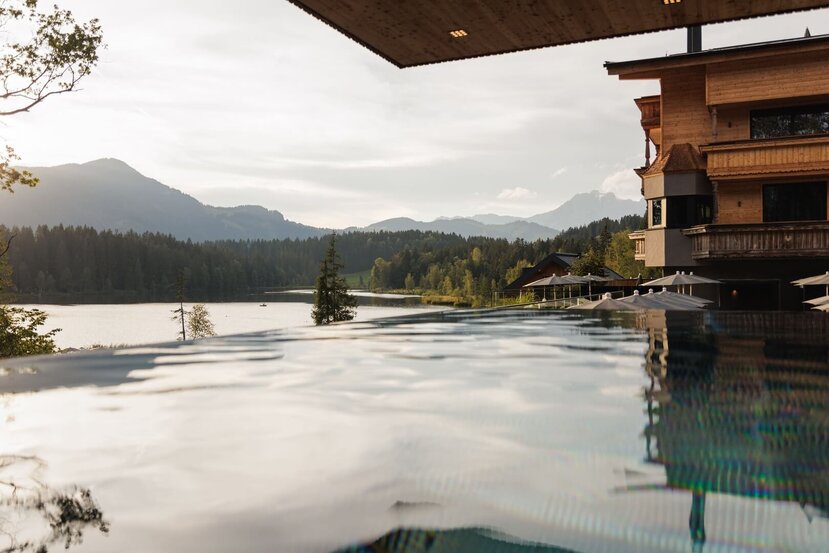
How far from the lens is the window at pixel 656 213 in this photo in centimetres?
2811

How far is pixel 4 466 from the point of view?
80.5 inches

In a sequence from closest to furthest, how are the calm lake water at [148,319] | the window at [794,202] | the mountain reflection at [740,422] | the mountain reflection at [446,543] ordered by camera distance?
the mountain reflection at [446,543] → the mountain reflection at [740,422] → the window at [794,202] → the calm lake water at [148,319]

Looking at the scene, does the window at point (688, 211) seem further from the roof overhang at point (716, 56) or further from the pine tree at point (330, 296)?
the pine tree at point (330, 296)

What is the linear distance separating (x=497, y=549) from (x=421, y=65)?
45.4 ft

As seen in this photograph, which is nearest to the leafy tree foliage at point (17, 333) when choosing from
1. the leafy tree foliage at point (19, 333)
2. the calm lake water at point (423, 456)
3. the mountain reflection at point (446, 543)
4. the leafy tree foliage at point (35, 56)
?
the leafy tree foliage at point (19, 333)

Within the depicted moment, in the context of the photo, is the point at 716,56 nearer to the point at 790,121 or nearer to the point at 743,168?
the point at 790,121

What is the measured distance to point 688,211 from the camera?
1076 inches

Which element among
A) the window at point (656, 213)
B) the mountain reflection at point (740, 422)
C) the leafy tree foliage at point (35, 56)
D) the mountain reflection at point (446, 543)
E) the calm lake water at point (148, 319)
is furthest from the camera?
the calm lake water at point (148, 319)

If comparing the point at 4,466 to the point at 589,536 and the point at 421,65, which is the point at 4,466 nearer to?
the point at 589,536

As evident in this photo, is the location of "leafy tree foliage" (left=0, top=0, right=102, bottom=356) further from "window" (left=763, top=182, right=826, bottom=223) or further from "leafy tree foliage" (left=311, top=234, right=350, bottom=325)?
"leafy tree foliage" (left=311, top=234, right=350, bottom=325)

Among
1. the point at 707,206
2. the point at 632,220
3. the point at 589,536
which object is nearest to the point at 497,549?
the point at 589,536

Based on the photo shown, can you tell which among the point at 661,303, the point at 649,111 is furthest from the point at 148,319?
the point at 661,303

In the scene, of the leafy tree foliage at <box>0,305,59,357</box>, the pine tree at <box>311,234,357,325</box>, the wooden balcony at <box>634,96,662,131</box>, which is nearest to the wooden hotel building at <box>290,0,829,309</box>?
the wooden balcony at <box>634,96,662,131</box>

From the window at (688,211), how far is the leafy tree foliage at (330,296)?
59.7 m
